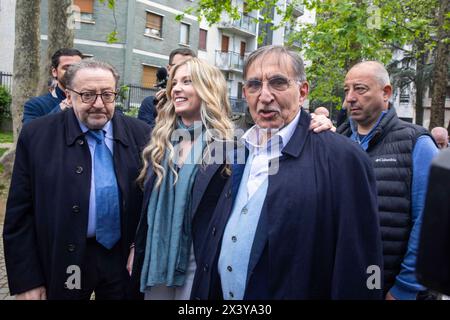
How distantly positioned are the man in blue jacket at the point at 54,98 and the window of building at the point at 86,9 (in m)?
22.1

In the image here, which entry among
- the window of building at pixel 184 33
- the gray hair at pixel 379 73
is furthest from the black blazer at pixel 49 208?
the window of building at pixel 184 33

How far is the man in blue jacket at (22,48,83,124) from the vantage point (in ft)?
12.9

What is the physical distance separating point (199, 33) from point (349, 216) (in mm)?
31991

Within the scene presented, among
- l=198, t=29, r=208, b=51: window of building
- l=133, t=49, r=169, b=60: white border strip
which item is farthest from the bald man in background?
l=198, t=29, r=208, b=51: window of building

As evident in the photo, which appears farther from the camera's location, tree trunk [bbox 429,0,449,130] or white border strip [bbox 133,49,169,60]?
white border strip [bbox 133,49,169,60]

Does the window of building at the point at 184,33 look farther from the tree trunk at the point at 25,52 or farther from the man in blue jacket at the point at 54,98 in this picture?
the man in blue jacket at the point at 54,98

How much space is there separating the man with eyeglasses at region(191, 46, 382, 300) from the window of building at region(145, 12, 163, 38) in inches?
1032

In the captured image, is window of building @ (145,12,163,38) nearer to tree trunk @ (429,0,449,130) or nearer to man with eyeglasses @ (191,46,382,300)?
tree trunk @ (429,0,449,130)

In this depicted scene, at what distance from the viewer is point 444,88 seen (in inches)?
425

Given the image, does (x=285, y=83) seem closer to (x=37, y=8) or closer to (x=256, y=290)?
(x=256, y=290)

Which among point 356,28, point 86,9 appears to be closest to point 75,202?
point 356,28

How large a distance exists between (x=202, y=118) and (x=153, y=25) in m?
26.3

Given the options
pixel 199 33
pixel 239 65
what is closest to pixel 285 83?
pixel 199 33

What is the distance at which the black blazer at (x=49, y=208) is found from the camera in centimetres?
256
